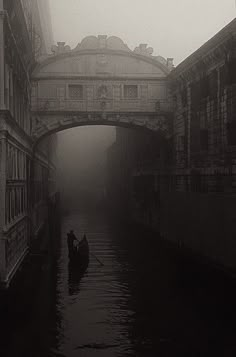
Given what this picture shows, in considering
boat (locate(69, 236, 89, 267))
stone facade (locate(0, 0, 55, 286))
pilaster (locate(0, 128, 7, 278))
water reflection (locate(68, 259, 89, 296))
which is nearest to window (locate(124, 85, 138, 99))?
stone facade (locate(0, 0, 55, 286))

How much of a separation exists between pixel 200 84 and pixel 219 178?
5.06 metres

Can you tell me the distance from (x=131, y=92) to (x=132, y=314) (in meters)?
15.8

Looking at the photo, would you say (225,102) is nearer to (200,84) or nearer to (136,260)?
(200,84)

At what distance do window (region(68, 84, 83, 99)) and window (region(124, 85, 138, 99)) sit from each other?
232cm

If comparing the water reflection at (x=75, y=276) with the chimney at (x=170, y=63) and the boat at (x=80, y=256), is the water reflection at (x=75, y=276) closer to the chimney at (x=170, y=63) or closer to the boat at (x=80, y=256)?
the boat at (x=80, y=256)

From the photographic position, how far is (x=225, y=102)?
21172 mm

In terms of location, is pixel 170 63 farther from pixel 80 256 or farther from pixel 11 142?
pixel 11 142

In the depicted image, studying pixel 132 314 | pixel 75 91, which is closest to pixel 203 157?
pixel 75 91

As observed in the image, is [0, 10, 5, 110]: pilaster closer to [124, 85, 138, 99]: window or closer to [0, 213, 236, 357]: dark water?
[0, 213, 236, 357]: dark water

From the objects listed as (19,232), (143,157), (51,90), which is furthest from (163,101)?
(19,232)

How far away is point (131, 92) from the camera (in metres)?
27.0

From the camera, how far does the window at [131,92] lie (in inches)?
1061

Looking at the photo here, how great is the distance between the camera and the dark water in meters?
10.6

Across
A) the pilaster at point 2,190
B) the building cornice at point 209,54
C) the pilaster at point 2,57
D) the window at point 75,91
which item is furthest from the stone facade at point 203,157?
the pilaster at point 2,57
